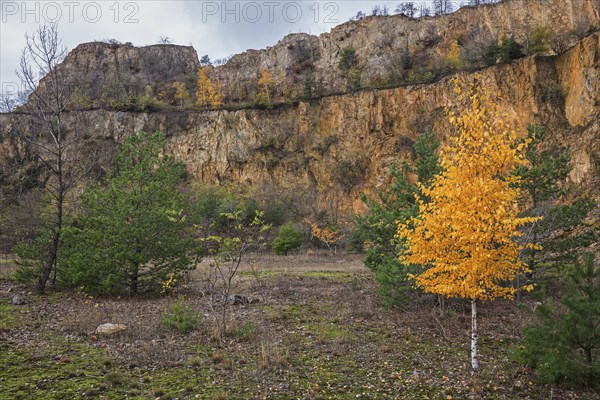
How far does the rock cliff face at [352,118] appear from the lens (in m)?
40.2

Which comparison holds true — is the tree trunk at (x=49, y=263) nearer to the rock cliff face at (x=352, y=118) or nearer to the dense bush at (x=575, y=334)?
the dense bush at (x=575, y=334)

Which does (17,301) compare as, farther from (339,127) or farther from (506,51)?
(506,51)

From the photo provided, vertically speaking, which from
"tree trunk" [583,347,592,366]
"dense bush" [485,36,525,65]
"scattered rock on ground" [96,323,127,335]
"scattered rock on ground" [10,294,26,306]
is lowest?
"scattered rock on ground" [10,294,26,306]

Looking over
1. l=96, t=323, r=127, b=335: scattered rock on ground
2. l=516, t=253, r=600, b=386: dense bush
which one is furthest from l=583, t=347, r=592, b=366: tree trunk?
l=96, t=323, r=127, b=335: scattered rock on ground

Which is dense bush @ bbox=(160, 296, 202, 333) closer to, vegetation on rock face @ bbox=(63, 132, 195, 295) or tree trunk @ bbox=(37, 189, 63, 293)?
vegetation on rock face @ bbox=(63, 132, 195, 295)

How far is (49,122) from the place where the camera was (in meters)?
13.9

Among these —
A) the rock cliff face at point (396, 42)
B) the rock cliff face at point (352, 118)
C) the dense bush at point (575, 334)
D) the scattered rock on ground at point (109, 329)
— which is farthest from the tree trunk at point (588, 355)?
the rock cliff face at point (396, 42)

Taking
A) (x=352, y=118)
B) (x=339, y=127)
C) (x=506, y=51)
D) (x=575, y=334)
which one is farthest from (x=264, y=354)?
(x=339, y=127)

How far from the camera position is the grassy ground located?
20.8 ft

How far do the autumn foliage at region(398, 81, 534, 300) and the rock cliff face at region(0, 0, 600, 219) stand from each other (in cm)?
3734

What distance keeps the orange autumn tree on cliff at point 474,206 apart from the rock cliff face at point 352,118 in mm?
37317

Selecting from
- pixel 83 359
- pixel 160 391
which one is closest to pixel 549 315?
pixel 160 391

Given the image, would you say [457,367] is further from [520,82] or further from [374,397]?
[520,82]

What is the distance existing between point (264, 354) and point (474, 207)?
4933mm
